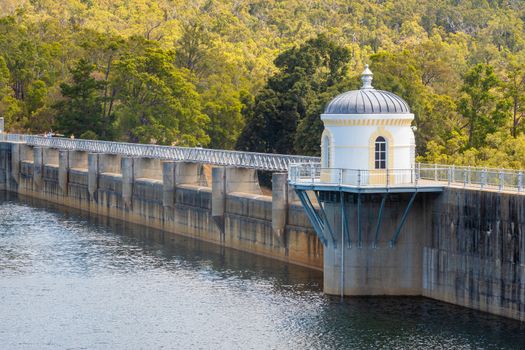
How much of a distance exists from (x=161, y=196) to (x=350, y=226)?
29.9 metres

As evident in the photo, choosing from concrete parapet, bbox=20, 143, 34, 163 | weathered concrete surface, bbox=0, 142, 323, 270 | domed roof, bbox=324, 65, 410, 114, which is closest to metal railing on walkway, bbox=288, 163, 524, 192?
domed roof, bbox=324, 65, 410, 114

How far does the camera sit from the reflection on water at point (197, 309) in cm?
4278

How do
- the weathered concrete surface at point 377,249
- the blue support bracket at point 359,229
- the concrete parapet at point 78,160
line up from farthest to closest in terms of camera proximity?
1. the concrete parapet at point 78,160
2. the weathered concrete surface at point 377,249
3. the blue support bracket at point 359,229

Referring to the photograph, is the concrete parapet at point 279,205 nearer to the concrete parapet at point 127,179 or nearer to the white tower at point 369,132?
the white tower at point 369,132

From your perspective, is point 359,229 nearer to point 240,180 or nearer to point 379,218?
point 379,218

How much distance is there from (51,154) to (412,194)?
56.0 m

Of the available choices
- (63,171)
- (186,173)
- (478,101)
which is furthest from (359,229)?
(63,171)

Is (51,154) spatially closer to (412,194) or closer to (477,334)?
(412,194)

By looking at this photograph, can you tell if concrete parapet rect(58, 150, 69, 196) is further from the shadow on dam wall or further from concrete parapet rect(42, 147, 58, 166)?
the shadow on dam wall

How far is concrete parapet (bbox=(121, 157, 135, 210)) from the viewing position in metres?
80.2

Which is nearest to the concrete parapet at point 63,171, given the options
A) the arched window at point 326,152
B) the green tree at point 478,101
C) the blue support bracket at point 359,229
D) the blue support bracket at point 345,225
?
the green tree at point 478,101

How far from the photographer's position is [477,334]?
4262 cm

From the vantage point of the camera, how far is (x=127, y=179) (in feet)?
263

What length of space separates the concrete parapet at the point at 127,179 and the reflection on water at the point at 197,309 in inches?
597
